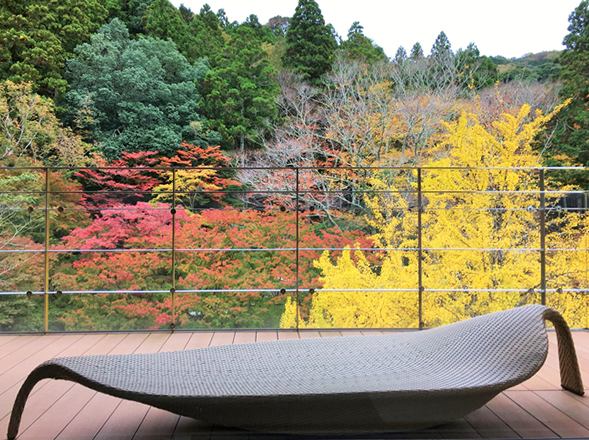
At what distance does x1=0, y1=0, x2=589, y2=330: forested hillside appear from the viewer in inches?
223

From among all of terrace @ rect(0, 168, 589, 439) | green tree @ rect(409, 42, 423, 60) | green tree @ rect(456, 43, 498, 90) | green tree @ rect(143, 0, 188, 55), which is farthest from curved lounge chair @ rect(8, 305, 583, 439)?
green tree @ rect(143, 0, 188, 55)

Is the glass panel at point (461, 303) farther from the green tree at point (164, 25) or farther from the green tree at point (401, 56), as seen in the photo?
the green tree at point (164, 25)

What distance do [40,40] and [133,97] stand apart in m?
2.08

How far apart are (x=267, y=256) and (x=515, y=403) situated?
3870mm

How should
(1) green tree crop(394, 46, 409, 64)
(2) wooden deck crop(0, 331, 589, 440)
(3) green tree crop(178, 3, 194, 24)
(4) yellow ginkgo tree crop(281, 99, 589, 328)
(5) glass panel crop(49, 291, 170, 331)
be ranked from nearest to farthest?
(2) wooden deck crop(0, 331, 589, 440), (4) yellow ginkgo tree crop(281, 99, 589, 328), (5) glass panel crop(49, 291, 170, 331), (1) green tree crop(394, 46, 409, 64), (3) green tree crop(178, 3, 194, 24)

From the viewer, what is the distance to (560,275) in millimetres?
5480

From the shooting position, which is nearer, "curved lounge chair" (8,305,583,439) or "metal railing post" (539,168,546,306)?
"curved lounge chair" (8,305,583,439)

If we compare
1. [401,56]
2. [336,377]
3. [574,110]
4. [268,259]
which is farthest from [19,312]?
[574,110]

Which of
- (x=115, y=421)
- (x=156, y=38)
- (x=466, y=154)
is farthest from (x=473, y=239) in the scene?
(x=156, y=38)

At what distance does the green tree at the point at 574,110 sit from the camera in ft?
30.3

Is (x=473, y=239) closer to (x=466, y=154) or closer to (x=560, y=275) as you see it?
(x=560, y=275)

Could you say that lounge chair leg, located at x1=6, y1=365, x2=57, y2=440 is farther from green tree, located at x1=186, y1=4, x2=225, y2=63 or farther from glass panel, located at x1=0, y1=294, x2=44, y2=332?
green tree, located at x1=186, y1=4, x2=225, y2=63

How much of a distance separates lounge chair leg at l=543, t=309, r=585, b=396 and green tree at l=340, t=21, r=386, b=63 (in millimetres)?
9199

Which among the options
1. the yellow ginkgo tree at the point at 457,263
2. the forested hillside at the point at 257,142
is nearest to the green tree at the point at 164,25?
the forested hillside at the point at 257,142
